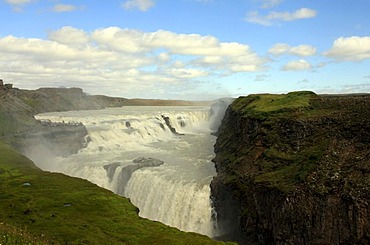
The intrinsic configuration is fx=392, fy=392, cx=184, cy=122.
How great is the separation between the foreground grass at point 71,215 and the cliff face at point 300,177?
7.99 meters

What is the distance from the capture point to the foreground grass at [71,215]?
78.7 feet

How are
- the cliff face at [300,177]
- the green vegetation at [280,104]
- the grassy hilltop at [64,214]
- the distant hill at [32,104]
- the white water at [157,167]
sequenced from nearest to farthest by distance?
the grassy hilltop at [64,214], the cliff face at [300,177], the white water at [157,167], the green vegetation at [280,104], the distant hill at [32,104]

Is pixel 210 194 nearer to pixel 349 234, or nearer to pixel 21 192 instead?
pixel 349 234

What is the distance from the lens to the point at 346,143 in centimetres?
3375

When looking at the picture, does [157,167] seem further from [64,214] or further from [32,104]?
[32,104]

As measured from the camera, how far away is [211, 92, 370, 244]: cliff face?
28281 millimetres

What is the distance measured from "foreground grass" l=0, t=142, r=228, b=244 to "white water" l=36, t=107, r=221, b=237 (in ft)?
25.1

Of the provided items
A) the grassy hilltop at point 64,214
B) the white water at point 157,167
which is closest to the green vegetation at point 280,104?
the white water at point 157,167

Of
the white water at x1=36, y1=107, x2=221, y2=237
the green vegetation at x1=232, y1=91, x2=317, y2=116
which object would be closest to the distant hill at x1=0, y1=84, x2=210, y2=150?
the white water at x1=36, y1=107, x2=221, y2=237

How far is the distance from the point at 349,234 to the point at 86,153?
44.1 meters

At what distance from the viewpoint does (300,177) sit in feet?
104

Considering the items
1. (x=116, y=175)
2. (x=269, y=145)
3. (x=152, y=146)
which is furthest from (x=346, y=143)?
(x=152, y=146)

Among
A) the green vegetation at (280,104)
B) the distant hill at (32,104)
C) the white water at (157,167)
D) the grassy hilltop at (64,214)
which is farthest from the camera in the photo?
the distant hill at (32,104)

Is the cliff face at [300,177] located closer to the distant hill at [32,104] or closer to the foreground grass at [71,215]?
the foreground grass at [71,215]
